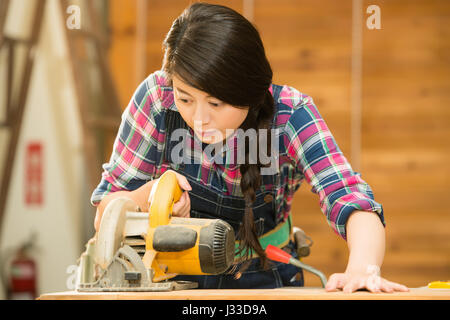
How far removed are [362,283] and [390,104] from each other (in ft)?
7.81

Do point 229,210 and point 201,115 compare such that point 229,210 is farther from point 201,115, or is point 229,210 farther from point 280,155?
point 201,115

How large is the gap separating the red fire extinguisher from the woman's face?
2.00 metres

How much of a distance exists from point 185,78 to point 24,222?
2183 millimetres

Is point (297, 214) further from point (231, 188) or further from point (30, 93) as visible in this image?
point (231, 188)

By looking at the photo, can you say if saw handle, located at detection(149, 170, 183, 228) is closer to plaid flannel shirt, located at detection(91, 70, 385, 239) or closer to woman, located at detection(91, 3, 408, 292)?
woman, located at detection(91, 3, 408, 292)

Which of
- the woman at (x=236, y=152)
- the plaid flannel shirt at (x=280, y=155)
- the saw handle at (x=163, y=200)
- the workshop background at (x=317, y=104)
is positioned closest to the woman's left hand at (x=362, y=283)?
the woman at (x=236, y=152)

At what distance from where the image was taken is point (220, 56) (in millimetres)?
1033

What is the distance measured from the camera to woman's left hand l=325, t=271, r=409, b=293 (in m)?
0.89

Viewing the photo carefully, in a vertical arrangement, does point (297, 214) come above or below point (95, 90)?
below

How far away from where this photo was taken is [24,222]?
9.65 feet

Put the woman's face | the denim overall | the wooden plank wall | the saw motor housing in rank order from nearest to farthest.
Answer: the saw motor housing → the woman's face → the denim overall → the wooden plank wall

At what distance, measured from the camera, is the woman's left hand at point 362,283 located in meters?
0.89

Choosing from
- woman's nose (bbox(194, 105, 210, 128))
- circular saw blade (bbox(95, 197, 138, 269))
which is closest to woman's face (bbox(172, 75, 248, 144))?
woman's nose (bbox(194, 105, 210, 128))
